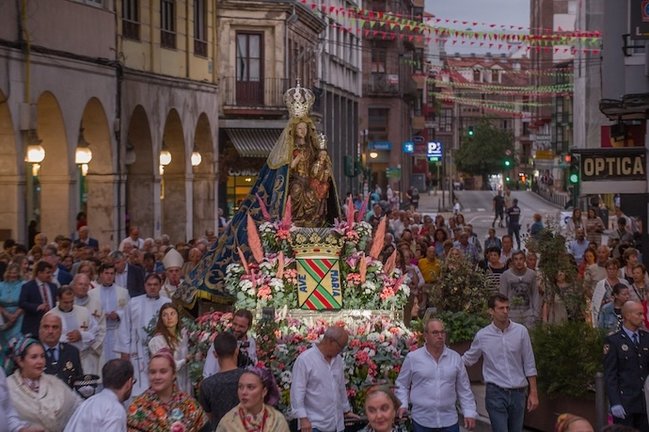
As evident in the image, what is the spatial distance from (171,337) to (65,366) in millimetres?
2276

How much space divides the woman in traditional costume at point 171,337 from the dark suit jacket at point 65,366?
Answer: 1.82 m

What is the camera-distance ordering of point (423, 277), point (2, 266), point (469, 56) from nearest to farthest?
1. point (2, 266)
2. point (423, 277)
3. point (469, 56)

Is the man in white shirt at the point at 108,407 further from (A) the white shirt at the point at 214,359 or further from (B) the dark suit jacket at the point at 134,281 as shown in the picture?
(B) the dark suit jacket at the point at 134,281

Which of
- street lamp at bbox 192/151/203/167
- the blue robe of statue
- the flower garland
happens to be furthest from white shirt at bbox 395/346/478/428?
street lamp at bbox 192/151/203/167

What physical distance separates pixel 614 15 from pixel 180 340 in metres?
14.4

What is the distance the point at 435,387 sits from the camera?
11.6m

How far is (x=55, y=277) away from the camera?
63.6 ft

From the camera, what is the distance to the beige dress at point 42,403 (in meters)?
10.4

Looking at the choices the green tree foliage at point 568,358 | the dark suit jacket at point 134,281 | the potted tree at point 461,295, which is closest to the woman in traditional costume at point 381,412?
the green tree foliage at point 568,358

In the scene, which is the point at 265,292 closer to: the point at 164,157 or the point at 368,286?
the point at 368,286

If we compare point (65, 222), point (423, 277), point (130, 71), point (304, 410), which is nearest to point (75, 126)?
point (65, 222)

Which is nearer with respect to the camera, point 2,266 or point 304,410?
point 304,410

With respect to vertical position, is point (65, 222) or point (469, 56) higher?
point (469, 56)

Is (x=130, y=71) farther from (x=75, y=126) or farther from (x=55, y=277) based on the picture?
(x=55, y=277)
